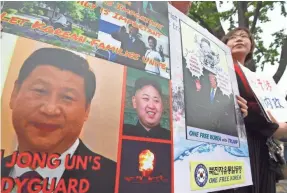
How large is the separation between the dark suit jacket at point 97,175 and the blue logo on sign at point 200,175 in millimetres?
260

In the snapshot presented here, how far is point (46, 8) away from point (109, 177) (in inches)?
14.6

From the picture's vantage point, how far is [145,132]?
1.81 ft

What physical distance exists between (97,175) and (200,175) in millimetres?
315

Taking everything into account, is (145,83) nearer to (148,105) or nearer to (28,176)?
(148,105)

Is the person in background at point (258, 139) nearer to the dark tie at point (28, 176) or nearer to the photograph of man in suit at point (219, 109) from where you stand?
the photograph of man in suit at point (219, 109)

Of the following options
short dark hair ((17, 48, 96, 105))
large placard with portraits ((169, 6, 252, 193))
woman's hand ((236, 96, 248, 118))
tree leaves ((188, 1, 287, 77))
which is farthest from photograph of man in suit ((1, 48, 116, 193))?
tree leaves ((188, 1, 287, 77))

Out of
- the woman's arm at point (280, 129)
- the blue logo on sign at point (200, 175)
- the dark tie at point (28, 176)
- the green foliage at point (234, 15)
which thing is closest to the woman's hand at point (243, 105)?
the woman's arm at point (280, 129)

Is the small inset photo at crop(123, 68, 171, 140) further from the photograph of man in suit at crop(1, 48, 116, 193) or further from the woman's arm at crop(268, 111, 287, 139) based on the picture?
the woman's arm at crop(268, 111, 287, 139)

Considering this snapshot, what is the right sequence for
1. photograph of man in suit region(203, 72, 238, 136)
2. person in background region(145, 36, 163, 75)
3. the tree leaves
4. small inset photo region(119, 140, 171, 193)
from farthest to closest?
the tree leaves < photograph of man in suit region(203, 72, 238, 136) < person in background region(145, 36, 163, 75) < small inset photo region(119, 140, 171, 193)

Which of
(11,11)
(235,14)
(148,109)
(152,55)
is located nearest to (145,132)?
(148,109)

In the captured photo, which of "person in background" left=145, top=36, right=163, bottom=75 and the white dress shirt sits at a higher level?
"person in background" left=145, top=36, right=163, bottom=75

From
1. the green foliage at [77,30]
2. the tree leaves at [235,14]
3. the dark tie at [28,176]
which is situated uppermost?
the tree leaves at [235,14]

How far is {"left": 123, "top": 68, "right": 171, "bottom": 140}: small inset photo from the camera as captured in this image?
54 centimetres

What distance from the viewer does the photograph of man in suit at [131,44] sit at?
0.57m
